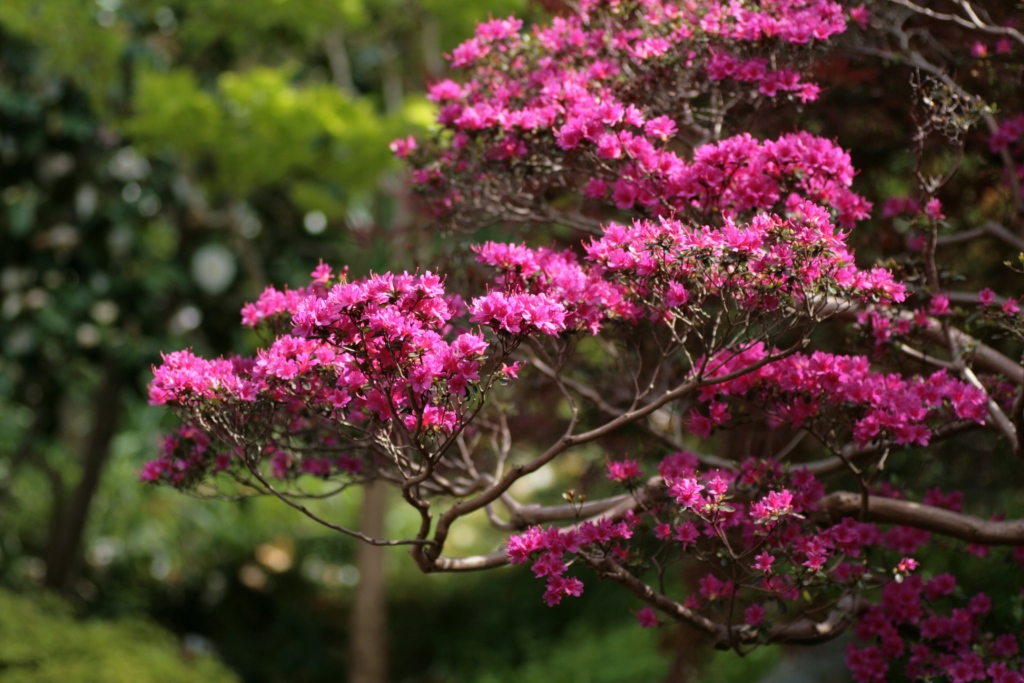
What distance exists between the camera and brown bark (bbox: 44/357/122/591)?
7.62m

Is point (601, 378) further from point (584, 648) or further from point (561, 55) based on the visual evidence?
point (584, 648)

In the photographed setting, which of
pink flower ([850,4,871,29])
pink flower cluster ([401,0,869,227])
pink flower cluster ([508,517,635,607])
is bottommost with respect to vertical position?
pink flower cluster ([508,517,635,607])

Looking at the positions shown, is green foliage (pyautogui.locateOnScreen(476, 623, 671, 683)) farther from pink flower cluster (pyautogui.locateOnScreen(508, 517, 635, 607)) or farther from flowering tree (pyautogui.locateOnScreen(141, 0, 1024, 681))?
pink flower cluster (pyautogui.locateOnScreen(508, 517, 635, 607))

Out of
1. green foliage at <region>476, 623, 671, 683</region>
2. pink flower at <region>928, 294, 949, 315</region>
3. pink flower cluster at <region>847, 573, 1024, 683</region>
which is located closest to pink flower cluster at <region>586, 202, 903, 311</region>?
pink flower at <region>928, 294, 949, 315</region>

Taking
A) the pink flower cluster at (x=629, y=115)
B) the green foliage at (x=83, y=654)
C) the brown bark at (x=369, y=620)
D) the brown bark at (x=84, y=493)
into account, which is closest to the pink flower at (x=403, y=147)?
the pink flower cluster at (x=629, y=115)

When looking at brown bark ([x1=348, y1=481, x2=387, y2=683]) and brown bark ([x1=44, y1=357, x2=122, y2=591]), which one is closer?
brown bark ([x1=348, y1=481, x2=387, y2=683])

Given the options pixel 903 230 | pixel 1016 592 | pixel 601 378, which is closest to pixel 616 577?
pixel 601 378

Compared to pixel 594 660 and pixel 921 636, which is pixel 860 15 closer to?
pixel 921 636

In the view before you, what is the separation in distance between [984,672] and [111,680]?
408cm

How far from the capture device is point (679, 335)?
3215mm

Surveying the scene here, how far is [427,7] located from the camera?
23.1 ft

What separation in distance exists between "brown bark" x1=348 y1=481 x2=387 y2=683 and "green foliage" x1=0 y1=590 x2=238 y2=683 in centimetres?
109

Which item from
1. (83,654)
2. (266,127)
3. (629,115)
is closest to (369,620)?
(83,654)

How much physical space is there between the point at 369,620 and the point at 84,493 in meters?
2.12
